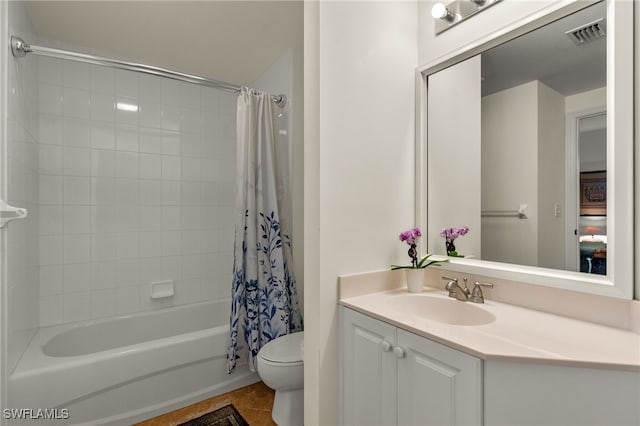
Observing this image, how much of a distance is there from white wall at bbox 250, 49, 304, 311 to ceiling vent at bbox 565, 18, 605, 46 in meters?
1.60

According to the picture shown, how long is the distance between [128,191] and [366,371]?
2311mm

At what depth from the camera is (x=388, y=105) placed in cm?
150

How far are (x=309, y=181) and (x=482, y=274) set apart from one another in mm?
852

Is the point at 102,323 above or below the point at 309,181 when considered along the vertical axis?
below

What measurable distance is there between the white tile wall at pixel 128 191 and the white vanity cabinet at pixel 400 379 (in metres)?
1.95

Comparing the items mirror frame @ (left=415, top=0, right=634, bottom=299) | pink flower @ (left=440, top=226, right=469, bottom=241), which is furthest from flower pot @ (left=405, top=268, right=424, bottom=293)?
mirror frame @ (left=415, top=0, right=634, bottom=299)

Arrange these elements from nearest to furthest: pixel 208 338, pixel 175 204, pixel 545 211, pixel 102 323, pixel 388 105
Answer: pixel 545 211 < pixel 388 105 < pixel 208 338 < pixel 102 323 < pixel 175 204

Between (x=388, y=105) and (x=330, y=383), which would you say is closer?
(x=330, y=383)

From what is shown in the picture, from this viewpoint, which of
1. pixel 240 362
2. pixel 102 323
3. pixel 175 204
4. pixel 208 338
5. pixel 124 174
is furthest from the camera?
pixel 175 204

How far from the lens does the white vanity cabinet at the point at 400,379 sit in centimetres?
87

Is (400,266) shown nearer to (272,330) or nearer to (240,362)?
(272,330)

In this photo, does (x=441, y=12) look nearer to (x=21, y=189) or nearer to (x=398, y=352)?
(x=398, y=352)

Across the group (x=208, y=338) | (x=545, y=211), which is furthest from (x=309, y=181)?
(x=208, y=338)

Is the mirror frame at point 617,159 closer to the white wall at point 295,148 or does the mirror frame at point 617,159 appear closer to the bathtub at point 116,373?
the white wall at point 295,148
